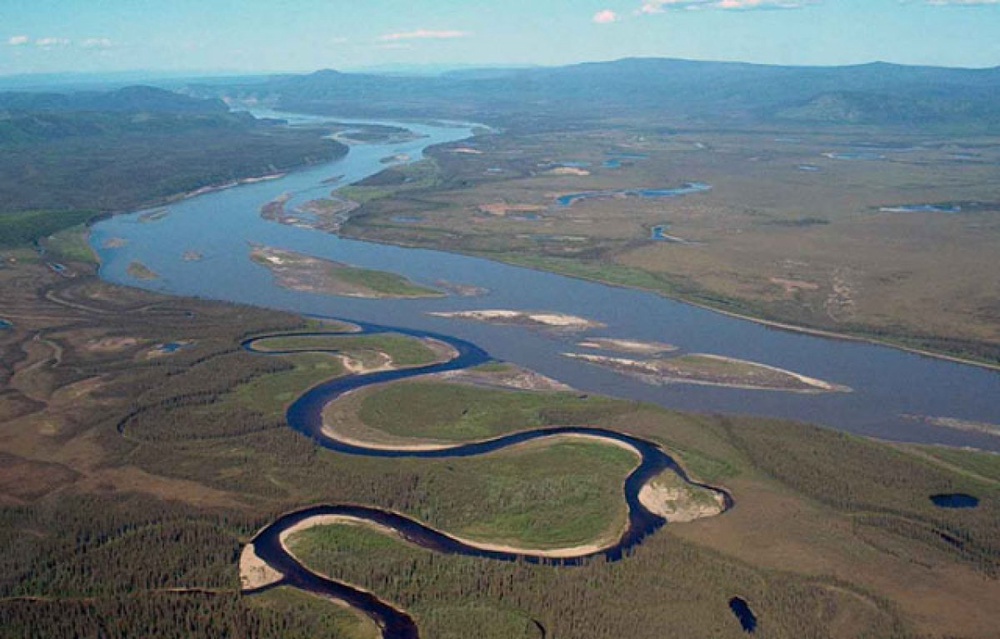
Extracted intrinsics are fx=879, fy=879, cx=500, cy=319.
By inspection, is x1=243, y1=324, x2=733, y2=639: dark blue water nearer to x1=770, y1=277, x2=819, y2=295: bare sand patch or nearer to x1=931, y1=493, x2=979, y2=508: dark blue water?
x1=931, y1=493, x2=979, y2=508: dark blue water

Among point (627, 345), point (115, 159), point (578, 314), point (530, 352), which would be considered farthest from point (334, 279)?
point (115, 159)

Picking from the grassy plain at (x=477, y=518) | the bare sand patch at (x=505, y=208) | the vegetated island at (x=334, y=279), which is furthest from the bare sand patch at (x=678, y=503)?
the bare sand patch at (x=505, y=208)

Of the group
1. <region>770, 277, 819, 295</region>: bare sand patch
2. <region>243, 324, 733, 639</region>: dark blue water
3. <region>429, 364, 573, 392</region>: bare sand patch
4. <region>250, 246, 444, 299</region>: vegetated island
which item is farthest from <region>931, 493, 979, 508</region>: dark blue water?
<region>250, 246, 444, 299</region>: vegetated island

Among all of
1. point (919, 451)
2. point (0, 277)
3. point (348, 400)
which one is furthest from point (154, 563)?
point (0, 277)

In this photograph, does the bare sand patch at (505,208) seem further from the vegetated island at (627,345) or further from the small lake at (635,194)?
the vegetated island at (627,345)

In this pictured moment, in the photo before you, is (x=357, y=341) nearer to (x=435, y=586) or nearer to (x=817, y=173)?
(x=435, y=586)
